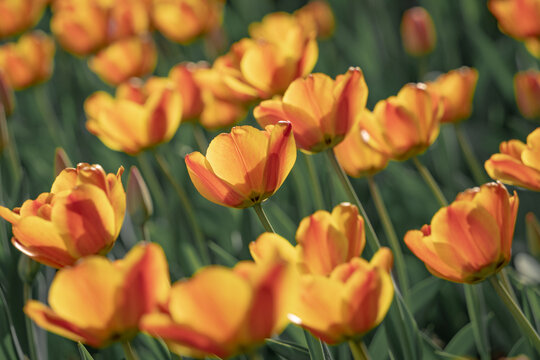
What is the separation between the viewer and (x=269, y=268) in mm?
491

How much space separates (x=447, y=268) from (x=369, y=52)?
5.17ft

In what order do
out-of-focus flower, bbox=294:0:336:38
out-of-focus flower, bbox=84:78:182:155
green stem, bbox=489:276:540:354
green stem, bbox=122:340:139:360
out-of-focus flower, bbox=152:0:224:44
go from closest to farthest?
green stem, bbox=122:340:139:360, green stem, bbox=489:276:540:354, out-of-focus flower, bbox=84:78:182:155, out-of-focus flower, bbox=152:0:224:44, out-of-focus flower, bbox=294:0:336:38

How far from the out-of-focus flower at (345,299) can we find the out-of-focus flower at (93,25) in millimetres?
1682

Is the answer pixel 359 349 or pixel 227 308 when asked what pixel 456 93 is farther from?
pixel 227 308

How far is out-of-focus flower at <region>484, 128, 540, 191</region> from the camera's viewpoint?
0.78 m

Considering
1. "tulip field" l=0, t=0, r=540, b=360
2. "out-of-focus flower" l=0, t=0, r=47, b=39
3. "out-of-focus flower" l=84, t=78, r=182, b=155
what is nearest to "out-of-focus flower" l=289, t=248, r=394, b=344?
"tulip field" l=0, t=0, r=540, b=360

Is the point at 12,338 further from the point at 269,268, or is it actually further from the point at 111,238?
the point at 269,268

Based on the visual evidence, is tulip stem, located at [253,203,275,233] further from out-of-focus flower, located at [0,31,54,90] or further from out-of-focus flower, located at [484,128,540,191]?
out-of-focus flower, located at [0,31,54,90]

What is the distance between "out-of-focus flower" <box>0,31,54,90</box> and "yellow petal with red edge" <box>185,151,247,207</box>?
4.33ft

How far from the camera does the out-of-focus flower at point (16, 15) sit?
2.34m

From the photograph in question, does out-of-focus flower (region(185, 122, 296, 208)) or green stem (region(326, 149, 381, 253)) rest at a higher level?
out-of-focus flower (region(185, 122, 296, 208))

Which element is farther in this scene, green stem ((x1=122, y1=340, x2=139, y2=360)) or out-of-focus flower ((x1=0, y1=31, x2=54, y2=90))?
out-of-focus flower ((x1=0, y1=31, x2=54, y2=90))

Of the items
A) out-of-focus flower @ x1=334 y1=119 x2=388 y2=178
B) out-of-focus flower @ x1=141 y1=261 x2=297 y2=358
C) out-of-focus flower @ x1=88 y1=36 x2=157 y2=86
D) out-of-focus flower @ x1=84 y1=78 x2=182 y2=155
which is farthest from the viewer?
out-of-focus flower @ x1=88 y1=36 x2=157 y2=86

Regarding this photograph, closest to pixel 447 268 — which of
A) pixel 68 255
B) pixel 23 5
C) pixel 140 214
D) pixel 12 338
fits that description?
pixel 68 255
